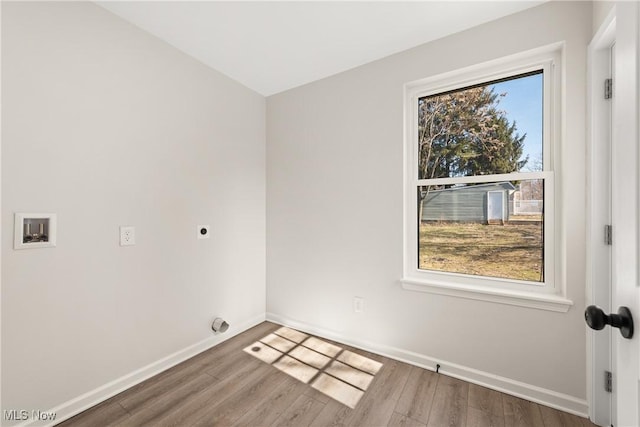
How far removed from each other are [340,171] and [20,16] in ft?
7.00

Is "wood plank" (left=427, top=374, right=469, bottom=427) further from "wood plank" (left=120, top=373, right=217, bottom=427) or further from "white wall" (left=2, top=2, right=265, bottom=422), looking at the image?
"white wall" (left=2, top=2, right=265, bottom=422)

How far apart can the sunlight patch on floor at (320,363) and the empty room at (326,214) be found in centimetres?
2

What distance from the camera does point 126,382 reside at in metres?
1.81

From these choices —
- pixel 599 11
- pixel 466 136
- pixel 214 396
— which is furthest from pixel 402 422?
pixel 599 11

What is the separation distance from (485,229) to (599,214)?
1.92 ft

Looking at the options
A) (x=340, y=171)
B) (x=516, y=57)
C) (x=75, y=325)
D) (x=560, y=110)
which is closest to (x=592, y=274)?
(x=560, y=110)

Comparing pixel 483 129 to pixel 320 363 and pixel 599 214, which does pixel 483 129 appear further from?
pixel 320 363

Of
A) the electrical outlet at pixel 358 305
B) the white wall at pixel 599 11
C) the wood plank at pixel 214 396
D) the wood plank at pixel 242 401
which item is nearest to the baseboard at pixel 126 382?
the wood plank at pixel 214 396

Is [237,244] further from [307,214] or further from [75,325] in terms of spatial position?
[75,325]

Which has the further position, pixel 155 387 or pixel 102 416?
pixel 155 387

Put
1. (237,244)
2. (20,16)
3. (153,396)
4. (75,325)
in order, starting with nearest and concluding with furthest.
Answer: (20,16) < (75,325) < (153,396) < (237,244)

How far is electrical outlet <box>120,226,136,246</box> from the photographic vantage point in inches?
71.0

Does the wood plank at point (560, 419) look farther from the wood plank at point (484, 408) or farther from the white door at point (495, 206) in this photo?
the white door at point (495, 206)

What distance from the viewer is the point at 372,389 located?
71.7 inches
